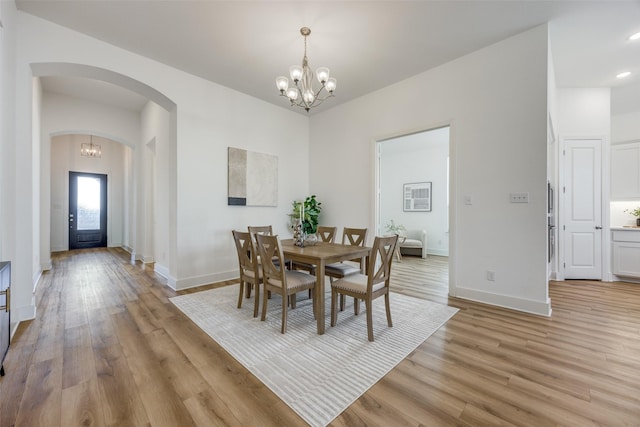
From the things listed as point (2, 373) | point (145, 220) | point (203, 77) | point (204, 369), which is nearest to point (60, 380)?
point (2, 373)

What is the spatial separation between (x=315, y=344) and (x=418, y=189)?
6455mm

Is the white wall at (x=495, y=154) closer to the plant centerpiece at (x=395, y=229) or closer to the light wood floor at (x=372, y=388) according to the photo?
the light wood floor at (x=372, y=388)

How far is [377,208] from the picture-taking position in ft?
15.0

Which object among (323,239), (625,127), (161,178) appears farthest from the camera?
(161,178)

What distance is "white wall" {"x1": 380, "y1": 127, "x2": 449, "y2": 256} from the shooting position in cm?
716

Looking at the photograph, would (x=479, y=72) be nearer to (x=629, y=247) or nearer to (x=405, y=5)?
(x=405, y=5)

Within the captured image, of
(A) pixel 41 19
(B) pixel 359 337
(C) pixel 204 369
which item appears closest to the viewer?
(C) pixel 204 369

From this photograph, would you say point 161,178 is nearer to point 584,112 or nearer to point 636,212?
point 584,112

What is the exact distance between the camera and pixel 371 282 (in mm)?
2348

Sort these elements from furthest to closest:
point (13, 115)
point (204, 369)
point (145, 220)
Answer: point (145, 220)
point (13, 115)
point (204, 369)

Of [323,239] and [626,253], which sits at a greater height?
[323,239]

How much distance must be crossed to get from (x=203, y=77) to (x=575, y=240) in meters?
6.74

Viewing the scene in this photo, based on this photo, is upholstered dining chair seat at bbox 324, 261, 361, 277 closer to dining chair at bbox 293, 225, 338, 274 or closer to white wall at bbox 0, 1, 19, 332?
dining chair at bbox 293, 225, 338, 274

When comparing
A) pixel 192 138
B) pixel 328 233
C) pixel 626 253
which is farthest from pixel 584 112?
pixel 192 138
